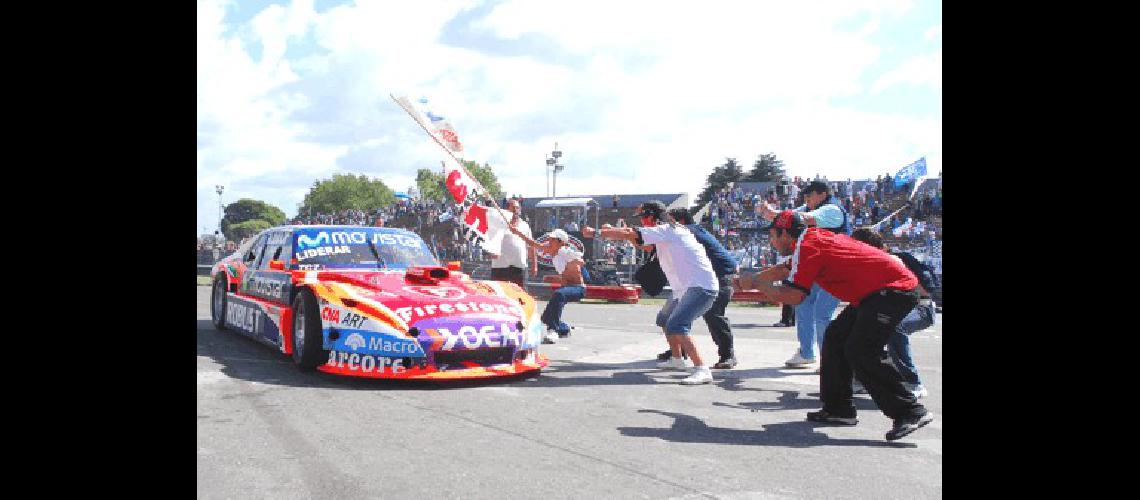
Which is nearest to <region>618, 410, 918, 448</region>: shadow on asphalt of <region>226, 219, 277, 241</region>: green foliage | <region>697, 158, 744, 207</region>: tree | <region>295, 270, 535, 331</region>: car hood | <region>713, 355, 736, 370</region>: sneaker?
<region>295, 270, 535, 331</region>: car hood

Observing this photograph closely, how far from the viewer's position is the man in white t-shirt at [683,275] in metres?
6.50

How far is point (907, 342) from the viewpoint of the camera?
5.75 metres

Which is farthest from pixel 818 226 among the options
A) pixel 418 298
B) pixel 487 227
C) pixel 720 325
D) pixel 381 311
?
pixel 487 227

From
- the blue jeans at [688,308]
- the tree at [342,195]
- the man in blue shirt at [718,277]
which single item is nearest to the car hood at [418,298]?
the blue jeans at [688,308]

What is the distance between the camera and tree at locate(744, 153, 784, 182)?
68.2 metres

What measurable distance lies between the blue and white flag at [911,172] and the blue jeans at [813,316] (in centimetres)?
1936

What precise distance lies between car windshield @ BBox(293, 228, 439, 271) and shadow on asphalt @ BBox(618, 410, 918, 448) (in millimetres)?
3696

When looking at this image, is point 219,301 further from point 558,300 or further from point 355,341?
point 355,341

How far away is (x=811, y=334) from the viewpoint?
7508 mm

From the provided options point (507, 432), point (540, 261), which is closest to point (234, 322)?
point (507, 432)

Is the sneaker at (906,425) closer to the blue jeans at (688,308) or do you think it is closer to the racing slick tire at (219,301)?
the blue jeans at (688,308)
